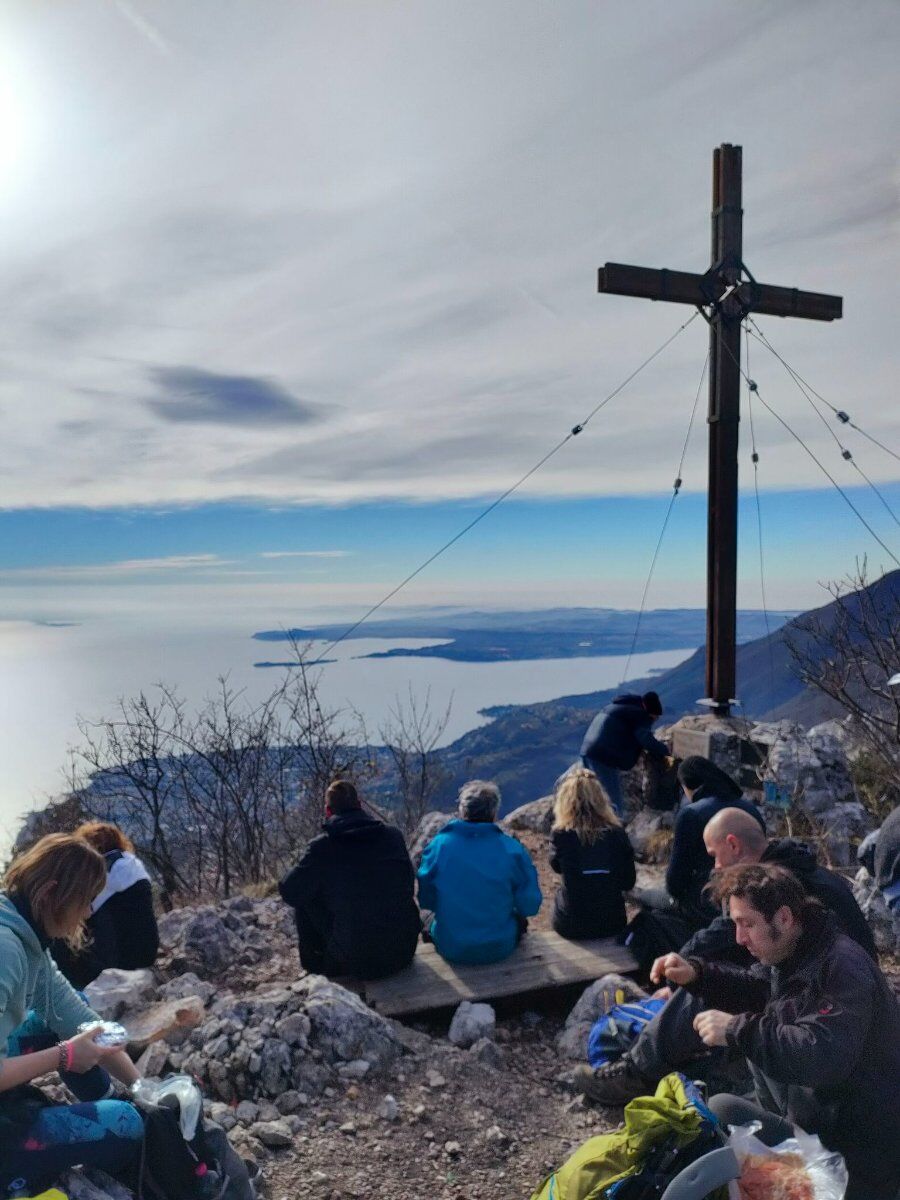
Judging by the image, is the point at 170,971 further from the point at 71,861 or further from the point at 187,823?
the point at 187,823

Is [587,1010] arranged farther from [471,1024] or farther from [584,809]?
[584,809]

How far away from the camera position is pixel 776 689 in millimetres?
10297

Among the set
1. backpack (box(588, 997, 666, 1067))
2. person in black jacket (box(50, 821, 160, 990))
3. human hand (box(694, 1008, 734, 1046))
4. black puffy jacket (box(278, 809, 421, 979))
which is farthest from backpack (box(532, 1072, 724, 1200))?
person in black jacket (box(50, 821, 160, 990))

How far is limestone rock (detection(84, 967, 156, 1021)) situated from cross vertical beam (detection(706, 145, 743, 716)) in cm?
603

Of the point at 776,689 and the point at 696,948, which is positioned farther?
the point at 776,689

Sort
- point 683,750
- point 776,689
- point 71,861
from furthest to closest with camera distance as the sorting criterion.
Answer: point 776,689 < point 683,750 < point 71,861

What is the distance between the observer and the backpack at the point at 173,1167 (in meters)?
3.23

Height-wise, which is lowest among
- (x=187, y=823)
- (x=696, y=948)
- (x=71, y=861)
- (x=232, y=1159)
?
(x=187, y=823)

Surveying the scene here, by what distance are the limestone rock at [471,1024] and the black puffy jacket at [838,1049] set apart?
2173 mm

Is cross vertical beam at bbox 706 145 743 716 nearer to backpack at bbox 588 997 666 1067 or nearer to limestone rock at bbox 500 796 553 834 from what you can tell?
limestone rock at bbox 500 796 553 834

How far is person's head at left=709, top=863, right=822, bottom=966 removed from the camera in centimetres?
318

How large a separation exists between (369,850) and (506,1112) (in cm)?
166

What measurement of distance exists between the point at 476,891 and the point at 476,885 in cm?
4

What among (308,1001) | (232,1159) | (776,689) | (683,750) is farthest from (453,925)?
(776,689)
